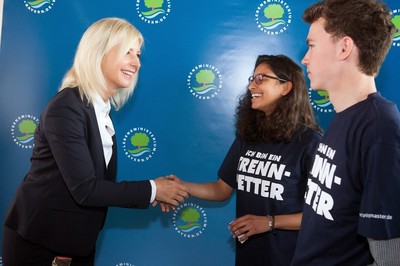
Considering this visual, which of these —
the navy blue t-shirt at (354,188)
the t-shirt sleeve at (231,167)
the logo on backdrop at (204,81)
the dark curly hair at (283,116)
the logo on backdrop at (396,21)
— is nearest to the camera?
the navy blue t-shirt at (354,188)

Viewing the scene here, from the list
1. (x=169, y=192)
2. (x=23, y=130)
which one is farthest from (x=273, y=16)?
(x=23, y=130)

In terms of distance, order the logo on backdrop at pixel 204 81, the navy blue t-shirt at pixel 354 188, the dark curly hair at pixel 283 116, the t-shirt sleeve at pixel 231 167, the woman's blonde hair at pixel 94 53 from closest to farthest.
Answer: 1. the navy blue t-shirt at pixel 354 188
2. the woman's blonde hair at pixel 94 53
3. the dark curly hair at pixel 283 116
4. the t-shirt sleeve at pixel 231 167
5. the logo on backdrop at pixel 204 81

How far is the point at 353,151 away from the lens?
1109 millimetres

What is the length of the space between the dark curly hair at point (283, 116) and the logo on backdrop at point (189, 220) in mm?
656

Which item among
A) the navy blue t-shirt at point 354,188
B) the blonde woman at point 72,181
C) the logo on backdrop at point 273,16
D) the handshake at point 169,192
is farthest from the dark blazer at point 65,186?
the logo on backdrop at point 273,16

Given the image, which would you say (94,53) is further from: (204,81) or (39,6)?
(39,6)

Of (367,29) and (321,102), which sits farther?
(321,102)

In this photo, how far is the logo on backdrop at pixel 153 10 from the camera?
2520 millimetres

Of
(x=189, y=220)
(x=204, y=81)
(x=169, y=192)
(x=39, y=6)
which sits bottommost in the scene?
(x=189, y=220)

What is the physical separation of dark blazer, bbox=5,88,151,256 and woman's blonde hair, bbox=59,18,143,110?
3.1 inches

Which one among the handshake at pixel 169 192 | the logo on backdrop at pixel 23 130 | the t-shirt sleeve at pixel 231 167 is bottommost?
the handshake at pixel 169 192

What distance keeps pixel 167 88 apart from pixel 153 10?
1.64 ft

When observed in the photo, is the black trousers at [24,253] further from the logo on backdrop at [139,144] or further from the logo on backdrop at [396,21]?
the logo on backdrop at [396,21]

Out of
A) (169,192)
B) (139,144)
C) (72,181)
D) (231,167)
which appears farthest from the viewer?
(139,144)
